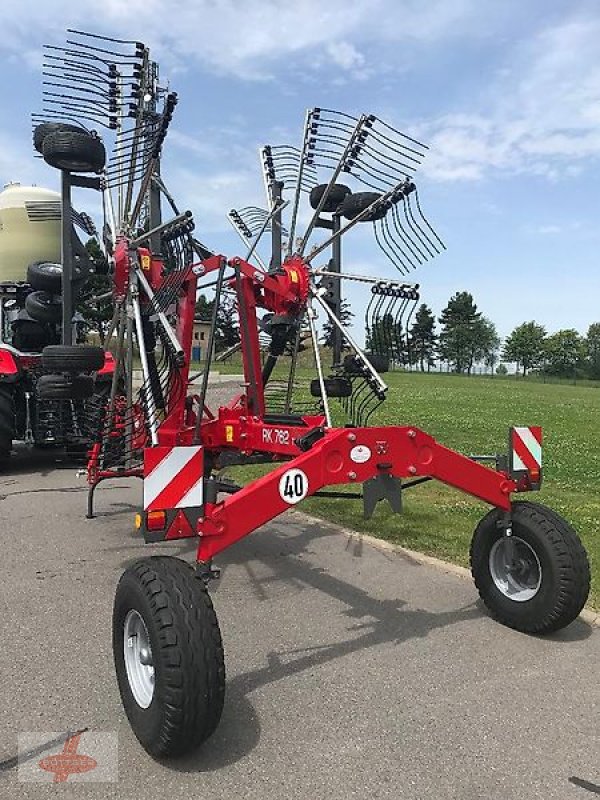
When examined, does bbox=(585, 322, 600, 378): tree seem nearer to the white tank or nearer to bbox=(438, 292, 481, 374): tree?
bbox=(438, 292, 481, 374): tree

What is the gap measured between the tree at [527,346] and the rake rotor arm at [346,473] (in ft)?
341

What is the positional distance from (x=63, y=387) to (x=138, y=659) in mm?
2570

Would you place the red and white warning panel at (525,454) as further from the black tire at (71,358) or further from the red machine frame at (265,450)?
the black tire at (71,358)

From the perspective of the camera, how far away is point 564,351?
105688mm

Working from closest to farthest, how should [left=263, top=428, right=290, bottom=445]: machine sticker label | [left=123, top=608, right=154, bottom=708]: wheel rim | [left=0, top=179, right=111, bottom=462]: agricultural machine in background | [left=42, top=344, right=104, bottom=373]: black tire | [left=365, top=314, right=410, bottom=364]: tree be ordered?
[left=123, top=608, right=154, bottom=708]: wheel rim, [left=263, top=428, right=290, bottom=445]: machine sticker label, [left=42, top=344, right=104, bottom=373]: black tire, [left=0, top=179, right=111, bottom=462]: agricultural machine in background, [left=365, top=314, right=410, bottom=364]: tree

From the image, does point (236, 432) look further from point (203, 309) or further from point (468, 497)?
point (468, 497)

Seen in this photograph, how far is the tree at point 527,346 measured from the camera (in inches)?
4129

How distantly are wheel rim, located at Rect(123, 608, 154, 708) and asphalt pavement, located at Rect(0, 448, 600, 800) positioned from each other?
0.19 m

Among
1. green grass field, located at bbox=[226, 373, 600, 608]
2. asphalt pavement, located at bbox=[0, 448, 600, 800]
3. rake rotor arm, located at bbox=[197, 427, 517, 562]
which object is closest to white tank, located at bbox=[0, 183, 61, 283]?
green grass field, located at bbox=[226, 373, 600, 608]

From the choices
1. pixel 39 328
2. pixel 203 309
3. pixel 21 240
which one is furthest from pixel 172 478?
pixel 21 240

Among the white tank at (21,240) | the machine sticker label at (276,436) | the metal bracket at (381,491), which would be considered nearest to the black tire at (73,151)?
the machine sticker label at (276,436)

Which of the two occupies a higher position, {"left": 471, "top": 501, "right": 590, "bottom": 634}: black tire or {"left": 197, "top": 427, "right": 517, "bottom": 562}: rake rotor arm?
{"left": 197, "top": 427, "right": 517, "bottom": 562}: rake rotor arm

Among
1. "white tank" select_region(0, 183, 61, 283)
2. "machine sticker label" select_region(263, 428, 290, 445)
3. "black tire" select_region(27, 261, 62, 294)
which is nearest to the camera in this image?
"machine sticker label" select_region(263, 428, 290, 445)

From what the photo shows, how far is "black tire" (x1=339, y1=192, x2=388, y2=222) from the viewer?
20.9 ft
